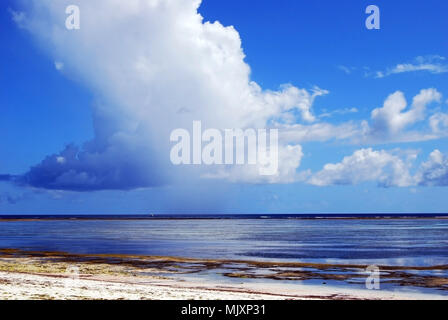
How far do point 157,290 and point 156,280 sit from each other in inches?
234

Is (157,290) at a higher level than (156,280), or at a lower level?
higher

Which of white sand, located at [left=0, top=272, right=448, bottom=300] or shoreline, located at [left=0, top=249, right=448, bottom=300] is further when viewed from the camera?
shoreline, located at [left=0, top=249, right=448, bottom=300]

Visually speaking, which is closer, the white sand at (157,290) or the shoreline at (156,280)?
the white sand at (157,290)

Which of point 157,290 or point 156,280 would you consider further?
point 156,280

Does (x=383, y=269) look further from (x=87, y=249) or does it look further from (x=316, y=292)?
(x=87, y=249)

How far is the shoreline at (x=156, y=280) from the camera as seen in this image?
2342 centimetres

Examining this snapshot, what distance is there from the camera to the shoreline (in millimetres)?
23422

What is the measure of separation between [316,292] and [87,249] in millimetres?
36366

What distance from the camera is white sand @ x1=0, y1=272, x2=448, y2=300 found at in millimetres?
22453

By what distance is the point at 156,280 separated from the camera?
30828 mm

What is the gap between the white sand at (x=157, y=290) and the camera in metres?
22.5

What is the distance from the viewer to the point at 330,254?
157ft
